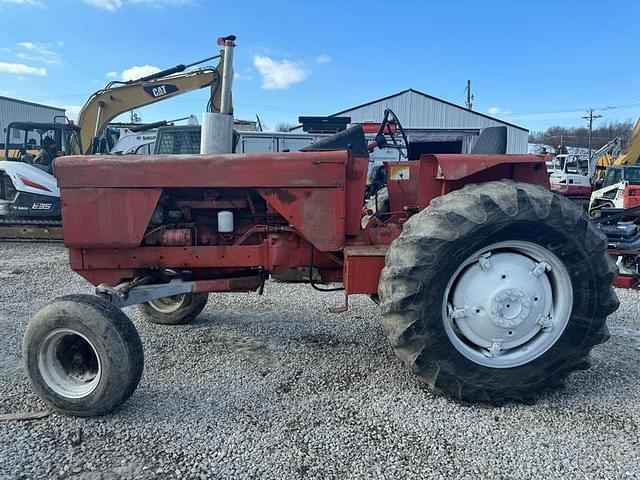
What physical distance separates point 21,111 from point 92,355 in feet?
131

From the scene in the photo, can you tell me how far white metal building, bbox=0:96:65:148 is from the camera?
113 feet

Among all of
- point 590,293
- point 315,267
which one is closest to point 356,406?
point 315,267

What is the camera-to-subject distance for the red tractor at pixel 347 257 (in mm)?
2734

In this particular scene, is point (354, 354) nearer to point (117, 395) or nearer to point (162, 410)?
point (162, 410)

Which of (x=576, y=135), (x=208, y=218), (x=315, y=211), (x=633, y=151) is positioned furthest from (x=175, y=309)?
(x=576, y=135)

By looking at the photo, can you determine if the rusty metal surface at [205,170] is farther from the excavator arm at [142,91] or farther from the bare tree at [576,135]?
the bare tree at [576,135]

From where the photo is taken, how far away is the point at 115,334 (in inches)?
105

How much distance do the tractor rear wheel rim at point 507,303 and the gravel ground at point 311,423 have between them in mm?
359

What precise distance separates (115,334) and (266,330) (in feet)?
5.77

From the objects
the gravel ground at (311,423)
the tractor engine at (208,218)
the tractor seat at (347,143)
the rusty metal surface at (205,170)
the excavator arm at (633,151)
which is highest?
the excavator arm at (633,151)

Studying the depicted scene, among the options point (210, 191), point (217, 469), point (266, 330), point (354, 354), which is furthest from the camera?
point (266, 330)

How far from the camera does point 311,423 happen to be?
271 cm

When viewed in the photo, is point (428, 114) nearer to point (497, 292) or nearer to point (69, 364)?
point (497, 292)

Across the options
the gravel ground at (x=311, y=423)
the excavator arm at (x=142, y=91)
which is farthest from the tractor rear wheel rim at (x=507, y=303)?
the excavator arm at (x=142, y=91)
